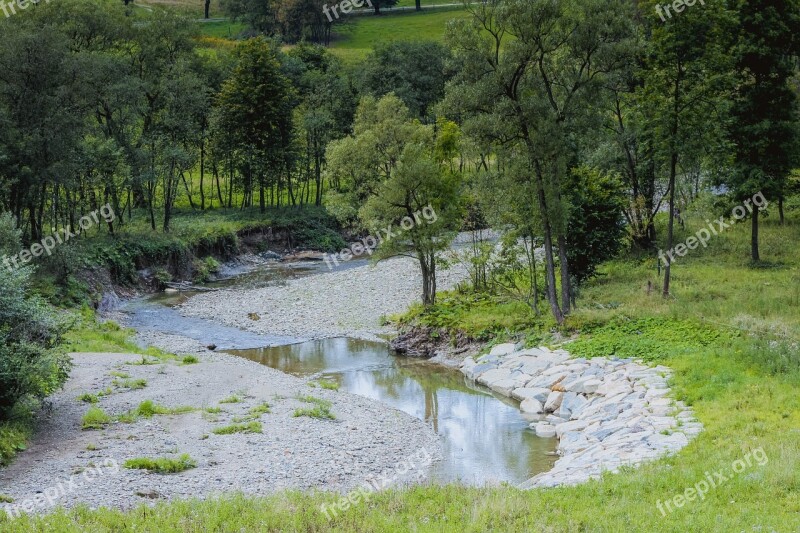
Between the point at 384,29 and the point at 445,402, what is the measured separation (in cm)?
11610

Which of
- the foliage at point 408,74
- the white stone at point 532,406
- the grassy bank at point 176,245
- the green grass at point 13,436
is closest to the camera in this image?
the green grass at point 13,436

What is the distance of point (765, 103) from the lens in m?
36.0

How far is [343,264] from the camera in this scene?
57531 millimetres

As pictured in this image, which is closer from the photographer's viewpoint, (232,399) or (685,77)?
(232,399)

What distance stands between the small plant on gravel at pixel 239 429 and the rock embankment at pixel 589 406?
781 cm

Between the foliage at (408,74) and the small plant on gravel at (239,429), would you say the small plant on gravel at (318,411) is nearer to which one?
the small plant on gravel at (239,429)

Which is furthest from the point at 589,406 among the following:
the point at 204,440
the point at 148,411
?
the point at 148,411

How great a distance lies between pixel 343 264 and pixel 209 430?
38.2m

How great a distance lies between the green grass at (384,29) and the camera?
11882cm

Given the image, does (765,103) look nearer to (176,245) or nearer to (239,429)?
(239,429)

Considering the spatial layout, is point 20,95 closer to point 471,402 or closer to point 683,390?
point 471,402

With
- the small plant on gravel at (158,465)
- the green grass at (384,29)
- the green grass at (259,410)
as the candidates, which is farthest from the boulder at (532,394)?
the green grass at (384,29)

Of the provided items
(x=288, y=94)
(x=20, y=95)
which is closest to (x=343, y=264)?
(x=288, y=94)

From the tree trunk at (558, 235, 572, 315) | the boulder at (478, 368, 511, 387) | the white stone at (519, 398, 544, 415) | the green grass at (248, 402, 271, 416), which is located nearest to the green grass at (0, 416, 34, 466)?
the green grass at (248, 402, 271, 416)
